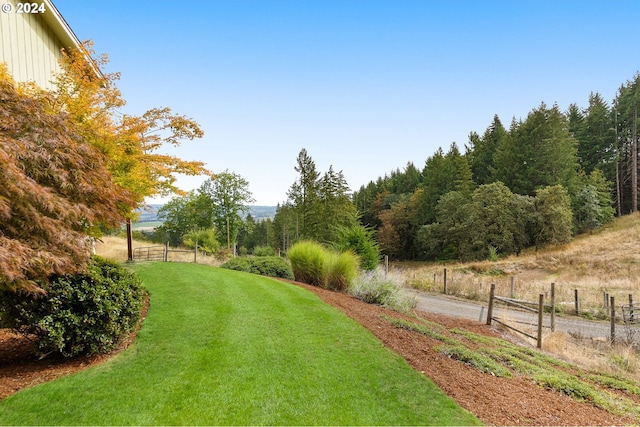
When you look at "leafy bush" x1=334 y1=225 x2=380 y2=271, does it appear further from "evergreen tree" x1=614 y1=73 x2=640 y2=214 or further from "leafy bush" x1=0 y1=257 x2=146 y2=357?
"evergreen tree" x1=614 y1=73 x2=640 y2=214

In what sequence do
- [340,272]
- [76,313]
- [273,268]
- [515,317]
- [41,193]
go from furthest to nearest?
[273,268]
[515,317]
[340,272]
[76,313]
[41,193]

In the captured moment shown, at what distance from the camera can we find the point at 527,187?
36938 millimetres

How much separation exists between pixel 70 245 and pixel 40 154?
1.22m

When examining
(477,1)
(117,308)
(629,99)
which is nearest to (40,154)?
(117,308)

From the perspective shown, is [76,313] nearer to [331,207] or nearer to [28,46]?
[28,46]

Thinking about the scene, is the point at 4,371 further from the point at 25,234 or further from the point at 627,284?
the point at 627,284

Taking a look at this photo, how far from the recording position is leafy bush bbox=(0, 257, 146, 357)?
438cm

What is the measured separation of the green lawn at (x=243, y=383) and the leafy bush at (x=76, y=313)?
46cm

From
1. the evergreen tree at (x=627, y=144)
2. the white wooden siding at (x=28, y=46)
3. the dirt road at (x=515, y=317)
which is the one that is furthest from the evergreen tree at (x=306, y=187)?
the evergreen tree at (x=627, y=144)

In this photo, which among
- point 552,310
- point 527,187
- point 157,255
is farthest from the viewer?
point 527,187

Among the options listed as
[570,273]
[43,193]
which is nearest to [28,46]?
[43,193]

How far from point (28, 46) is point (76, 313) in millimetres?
9403

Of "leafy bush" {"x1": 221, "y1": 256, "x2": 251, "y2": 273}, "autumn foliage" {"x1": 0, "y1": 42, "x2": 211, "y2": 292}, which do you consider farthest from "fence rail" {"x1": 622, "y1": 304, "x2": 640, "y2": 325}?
"autumn foliage" {"x1": 0, "y1": 42, "x2": 211, "y2": 292}

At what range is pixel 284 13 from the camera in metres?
9.60
